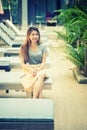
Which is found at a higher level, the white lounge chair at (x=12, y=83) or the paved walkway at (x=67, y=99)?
the white lounge chair at (x=12, y=83)

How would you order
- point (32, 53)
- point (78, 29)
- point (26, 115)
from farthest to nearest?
point (78, 29) < point (32, 53) < point (26, 115)

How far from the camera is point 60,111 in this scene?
579 centimetres

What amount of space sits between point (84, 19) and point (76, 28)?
0.34 m

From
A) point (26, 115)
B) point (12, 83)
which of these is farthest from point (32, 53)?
point (26, 115)

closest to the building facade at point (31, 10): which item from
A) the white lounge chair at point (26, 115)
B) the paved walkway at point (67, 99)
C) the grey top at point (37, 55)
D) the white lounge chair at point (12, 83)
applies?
the paved walkway at point (67, 99)

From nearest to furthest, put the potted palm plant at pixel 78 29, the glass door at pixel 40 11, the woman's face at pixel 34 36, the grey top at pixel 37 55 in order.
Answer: the woman's face at pixel 34 36 → the grey top at pixel 37 55 → the potted palm plant at pixel 78 29 → the glass door at pixel 40 11

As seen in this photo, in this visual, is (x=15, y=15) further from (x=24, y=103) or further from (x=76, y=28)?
(x=24, y=103)

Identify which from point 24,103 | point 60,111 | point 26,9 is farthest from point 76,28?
point 26,9

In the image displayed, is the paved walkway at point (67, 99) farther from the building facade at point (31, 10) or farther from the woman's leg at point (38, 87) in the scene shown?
the building facade at point (31, 10)

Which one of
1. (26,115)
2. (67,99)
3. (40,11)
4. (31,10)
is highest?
(26,115)

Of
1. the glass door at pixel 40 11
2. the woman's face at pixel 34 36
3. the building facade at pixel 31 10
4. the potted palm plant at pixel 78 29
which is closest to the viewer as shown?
the woman's face at pixel 34 36

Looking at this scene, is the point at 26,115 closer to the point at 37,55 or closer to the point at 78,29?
the point at 37,55

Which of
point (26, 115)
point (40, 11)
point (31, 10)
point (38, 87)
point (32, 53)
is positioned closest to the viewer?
point (26, 115)

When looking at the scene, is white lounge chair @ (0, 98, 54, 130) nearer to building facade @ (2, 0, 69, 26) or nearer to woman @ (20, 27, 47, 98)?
woman @ (20, 27, 47, 98)
